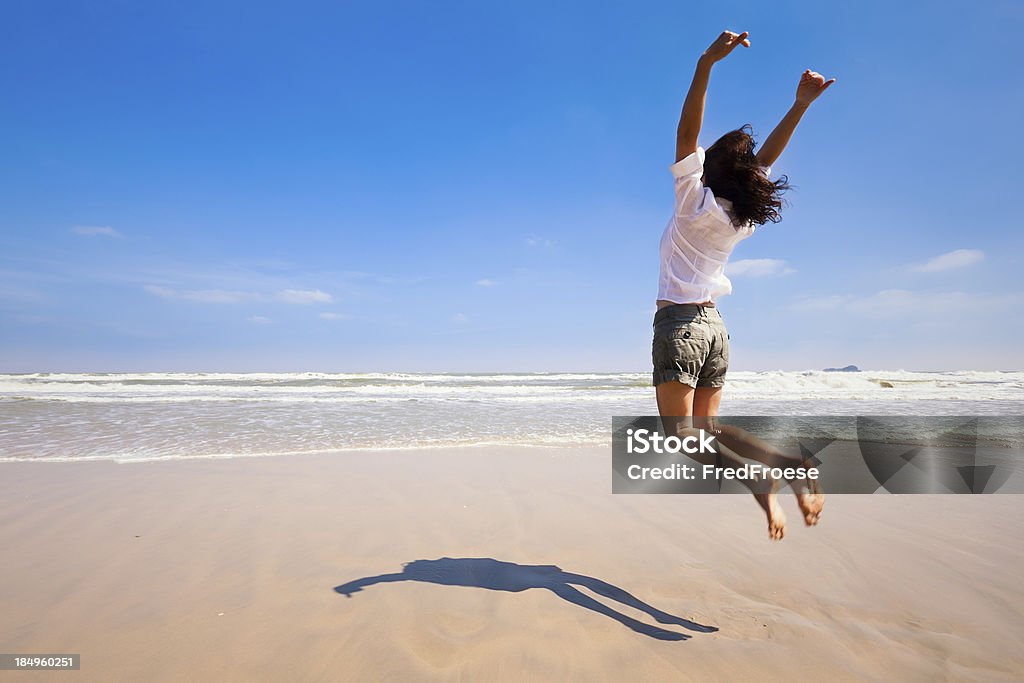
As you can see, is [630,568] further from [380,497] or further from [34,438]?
[34,438]

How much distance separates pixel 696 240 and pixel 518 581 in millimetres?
1947

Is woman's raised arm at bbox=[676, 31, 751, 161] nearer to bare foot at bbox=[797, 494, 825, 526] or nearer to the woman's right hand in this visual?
the woman's right hand

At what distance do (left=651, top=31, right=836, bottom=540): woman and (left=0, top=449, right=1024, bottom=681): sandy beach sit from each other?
696 mm

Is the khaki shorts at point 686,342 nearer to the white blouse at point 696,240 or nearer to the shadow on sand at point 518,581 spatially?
the white blouse at point 696,240

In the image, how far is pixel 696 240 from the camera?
2.20 m

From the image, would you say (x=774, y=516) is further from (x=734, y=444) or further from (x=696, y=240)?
(x=696, y=240)

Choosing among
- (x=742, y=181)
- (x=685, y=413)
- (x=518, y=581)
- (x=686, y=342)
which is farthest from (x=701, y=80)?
(x=518, y=581)

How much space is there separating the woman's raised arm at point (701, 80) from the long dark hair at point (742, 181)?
0.84 ft

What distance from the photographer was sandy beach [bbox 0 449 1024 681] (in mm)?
2004

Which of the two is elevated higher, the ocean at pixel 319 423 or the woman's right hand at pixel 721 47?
the woman's right hand at pixel 721 47

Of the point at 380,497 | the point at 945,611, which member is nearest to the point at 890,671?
the point at 945,611

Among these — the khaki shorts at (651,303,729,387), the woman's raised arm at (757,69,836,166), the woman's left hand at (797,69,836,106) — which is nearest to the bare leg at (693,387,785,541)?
the khaki shorts at (651,303,729,387)
